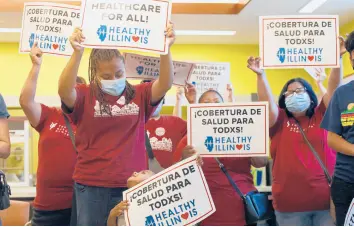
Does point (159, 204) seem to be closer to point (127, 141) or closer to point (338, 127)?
point (127, 141)

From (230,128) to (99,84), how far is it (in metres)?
0.98

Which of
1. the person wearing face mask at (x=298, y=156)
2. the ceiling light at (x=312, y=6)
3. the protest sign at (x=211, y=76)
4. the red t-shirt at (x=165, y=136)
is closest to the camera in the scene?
the person wearing face mask at (x=298, y=156)

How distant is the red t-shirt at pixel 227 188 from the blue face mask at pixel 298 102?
1.63ft

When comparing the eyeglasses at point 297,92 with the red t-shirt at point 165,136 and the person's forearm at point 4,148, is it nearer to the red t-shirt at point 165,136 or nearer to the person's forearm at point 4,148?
the red t-shirt at point 165,136

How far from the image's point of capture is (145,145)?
3.33 m

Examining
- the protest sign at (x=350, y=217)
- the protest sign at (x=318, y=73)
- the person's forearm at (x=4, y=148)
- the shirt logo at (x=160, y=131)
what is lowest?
the protest sign at (x=350, y=217)

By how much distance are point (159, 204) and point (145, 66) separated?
1457 millimetres

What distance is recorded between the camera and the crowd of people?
9.44ft

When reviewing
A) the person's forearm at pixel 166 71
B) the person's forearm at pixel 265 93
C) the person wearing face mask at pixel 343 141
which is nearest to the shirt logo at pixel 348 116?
the person wearing face mask at pixel 343 141

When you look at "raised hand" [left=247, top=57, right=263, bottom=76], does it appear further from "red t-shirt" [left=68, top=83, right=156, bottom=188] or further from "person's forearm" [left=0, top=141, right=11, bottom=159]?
"person's forearm" [left=0, top=141, right=11, bottom=159]

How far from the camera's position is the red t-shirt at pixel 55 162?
378cm

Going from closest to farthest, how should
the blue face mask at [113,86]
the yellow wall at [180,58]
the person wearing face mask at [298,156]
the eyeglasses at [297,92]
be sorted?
the blue face mask at [113,86] < the person wearing face mask at [298,156] < the eyeglasses at [297,92] < the yellow wall at [180,58]

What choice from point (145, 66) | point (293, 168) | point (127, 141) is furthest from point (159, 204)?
point (145, 66)

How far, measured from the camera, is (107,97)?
2914 mm
